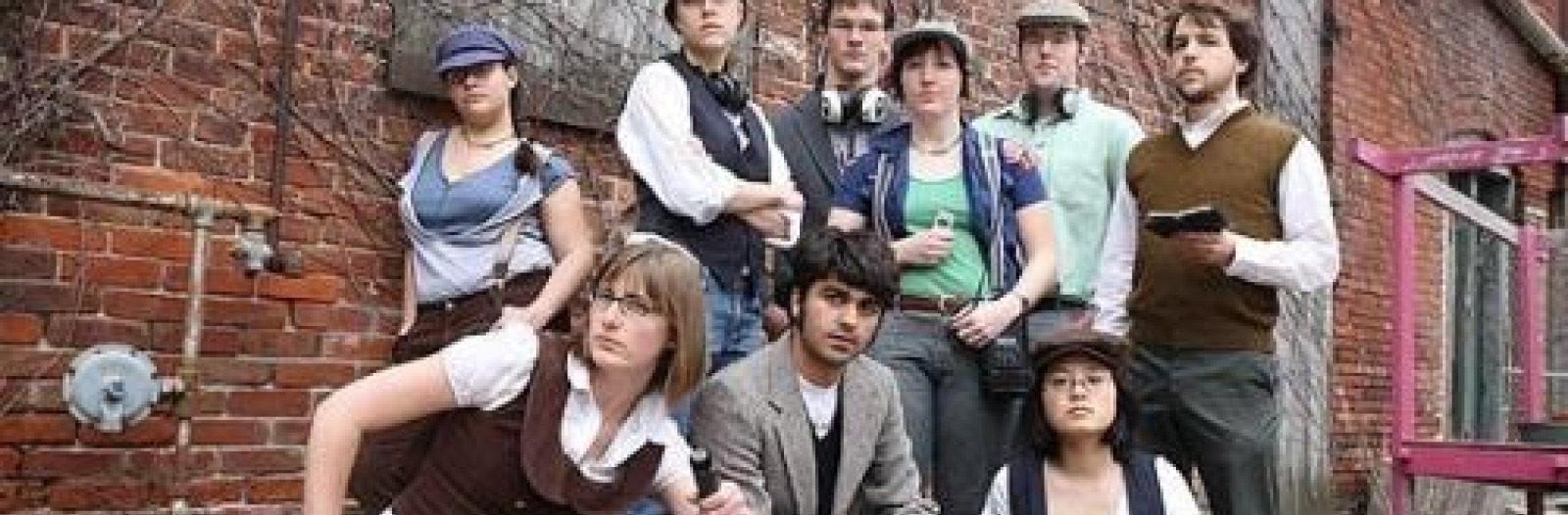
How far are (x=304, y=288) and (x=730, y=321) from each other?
1452 mm

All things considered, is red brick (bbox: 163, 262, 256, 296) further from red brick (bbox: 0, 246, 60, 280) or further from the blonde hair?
the blonde hair

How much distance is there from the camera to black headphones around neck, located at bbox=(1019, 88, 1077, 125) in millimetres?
3695

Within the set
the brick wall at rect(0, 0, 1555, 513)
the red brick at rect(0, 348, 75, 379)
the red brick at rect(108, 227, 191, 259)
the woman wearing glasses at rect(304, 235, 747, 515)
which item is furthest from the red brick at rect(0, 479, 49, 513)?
the woman wearing glasses at rect(304, 235, 747, 515)

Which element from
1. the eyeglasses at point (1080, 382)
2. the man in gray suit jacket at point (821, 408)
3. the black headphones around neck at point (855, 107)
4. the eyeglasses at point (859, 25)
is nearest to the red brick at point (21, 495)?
the man in gray suit jacket at point (821, 408)

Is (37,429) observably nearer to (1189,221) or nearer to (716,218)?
(716,218)

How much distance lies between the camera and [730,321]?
10.5ft

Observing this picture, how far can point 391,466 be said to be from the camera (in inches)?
106

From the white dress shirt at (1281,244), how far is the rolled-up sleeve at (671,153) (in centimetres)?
92

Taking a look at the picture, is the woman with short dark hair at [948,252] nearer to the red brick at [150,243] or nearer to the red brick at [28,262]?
the red brick at [150,243]

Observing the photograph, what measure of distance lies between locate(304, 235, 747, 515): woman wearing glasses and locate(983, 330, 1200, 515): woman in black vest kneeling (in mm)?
852

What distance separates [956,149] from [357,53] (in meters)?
1.76

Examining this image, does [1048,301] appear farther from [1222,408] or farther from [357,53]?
[357,53]

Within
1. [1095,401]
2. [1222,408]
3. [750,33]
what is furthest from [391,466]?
[750,33]

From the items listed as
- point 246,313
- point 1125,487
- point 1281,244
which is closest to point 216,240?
point 246,313
